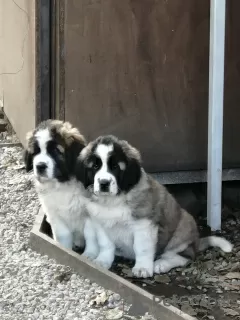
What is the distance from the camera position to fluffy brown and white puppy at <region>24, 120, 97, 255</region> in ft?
18.3

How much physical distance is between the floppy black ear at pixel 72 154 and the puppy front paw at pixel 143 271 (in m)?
0.92

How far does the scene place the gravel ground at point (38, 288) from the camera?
16.2 feet

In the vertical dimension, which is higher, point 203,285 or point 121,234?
point 121,234

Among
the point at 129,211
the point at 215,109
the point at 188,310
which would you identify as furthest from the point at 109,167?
the point at 215,109

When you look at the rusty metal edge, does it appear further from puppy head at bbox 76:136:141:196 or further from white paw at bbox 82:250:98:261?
puppy head at bbox 76:136:141:196

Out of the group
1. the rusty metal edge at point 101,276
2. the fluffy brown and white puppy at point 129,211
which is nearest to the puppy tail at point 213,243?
the fluffy brown and white puppy at point 129,211

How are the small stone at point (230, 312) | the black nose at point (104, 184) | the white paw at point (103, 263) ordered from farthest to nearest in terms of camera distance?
the white paw at point (103, 263)
the black nose at point (104, 184)
the small stone at point (230, 312)

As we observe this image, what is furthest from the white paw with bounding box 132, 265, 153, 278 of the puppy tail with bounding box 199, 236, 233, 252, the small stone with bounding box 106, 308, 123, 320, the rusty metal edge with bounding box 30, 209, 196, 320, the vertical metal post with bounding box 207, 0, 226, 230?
the vertical metal post with bounding box 207, 0, 226, 230

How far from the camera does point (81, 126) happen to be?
7133mm

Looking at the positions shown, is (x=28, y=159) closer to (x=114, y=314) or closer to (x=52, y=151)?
(x=52, y=151)

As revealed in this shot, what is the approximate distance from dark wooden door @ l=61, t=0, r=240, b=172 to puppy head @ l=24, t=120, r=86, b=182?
1.38 m

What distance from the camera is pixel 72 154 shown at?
224 inches

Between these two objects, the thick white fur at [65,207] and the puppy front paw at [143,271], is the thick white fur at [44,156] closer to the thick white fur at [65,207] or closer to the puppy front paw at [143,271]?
the thick white fur at [65,207]

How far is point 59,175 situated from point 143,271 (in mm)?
994
